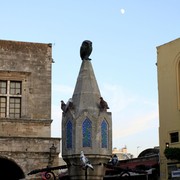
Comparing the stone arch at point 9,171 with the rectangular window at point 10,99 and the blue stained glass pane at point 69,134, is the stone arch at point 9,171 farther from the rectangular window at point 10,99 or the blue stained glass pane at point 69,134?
the blue stained glass pane at point 69,134

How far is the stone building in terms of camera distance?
21547 mm

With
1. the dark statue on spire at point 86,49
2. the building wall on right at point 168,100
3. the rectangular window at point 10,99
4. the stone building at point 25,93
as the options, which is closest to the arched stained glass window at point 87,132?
the dark statue on spire at point 86,49

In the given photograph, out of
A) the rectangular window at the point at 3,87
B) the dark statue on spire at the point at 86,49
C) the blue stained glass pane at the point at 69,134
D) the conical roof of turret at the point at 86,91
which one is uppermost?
the rectangular window at the point at 3,87

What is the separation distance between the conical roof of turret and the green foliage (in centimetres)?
1277

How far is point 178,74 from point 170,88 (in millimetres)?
821

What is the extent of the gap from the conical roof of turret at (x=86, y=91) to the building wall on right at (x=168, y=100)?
13647mm

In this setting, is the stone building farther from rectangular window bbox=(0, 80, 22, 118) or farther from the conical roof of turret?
the conical roof of turret

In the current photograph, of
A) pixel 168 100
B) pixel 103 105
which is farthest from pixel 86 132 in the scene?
pixel 168 100

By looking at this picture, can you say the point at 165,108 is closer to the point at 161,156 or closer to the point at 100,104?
the point at 161,156

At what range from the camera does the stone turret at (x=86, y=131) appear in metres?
8.27

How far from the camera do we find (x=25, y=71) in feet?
73.3

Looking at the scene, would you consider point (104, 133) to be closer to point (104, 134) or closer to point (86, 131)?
point (104, 134)

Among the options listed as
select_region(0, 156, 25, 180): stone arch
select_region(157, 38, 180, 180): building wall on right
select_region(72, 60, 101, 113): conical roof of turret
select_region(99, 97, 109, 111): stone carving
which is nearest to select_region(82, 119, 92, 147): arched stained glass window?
select_region(72, 60, 101, 113): conical roof of turret

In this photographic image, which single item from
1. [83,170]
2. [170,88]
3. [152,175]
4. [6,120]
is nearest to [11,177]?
[6,120]
